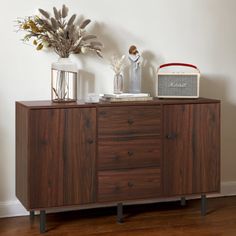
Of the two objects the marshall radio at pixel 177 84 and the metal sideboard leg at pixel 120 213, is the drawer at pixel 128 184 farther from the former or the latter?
the marshall radio at pixel 177 84

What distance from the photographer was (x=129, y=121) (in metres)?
3.45

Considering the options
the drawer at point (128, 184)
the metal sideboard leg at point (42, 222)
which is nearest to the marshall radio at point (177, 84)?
the drawer at point (128, 184)

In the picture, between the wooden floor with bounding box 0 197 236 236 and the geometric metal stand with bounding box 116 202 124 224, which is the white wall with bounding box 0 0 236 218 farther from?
the geometric metal stand with bounding box 116 202 124 224

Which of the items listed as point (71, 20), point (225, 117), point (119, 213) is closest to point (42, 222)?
point (119, 213)

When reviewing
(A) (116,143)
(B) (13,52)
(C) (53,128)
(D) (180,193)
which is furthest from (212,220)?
(B) (13,52)

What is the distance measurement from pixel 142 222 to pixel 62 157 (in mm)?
733

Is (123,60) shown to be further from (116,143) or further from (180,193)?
(180,193)

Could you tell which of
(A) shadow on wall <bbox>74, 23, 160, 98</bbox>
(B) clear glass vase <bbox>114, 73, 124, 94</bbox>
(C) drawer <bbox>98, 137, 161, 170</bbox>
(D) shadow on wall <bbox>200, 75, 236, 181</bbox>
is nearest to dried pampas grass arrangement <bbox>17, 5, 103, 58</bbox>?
(A) shadow on wall <bbox>74, 23, 160, 98</bbox>

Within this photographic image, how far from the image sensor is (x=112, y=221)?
358 centimetres

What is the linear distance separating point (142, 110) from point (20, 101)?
0.84 meters

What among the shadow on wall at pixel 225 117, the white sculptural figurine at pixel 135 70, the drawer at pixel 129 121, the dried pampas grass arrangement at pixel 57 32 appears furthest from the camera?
the shadow on wall at pixel 225 117

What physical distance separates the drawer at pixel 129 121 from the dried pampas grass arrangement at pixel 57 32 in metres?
0.50

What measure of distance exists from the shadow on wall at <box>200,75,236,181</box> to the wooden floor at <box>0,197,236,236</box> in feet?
1.36

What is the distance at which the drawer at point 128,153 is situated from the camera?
3426 millimetres
